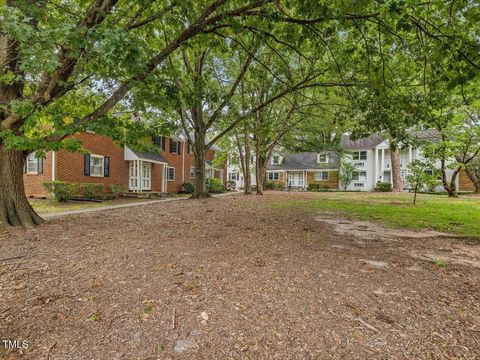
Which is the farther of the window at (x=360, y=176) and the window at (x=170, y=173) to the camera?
the window at (x=360, y=176)

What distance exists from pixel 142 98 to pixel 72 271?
393cm

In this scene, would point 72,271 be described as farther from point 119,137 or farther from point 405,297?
point 405,297

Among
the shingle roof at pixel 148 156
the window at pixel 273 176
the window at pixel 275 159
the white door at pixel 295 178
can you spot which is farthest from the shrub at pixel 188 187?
the window at pixel 273 176

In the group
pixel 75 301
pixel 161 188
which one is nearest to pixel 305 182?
pixel 161 188

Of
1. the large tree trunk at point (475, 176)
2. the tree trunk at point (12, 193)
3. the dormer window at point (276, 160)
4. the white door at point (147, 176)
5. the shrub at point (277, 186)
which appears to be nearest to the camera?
the tree trunk at point (12, 193)

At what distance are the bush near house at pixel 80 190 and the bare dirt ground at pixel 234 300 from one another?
33.5 feet

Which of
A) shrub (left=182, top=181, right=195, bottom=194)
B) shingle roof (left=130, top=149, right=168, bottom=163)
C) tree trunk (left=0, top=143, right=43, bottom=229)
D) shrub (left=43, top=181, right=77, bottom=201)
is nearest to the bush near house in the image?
shrub (left=43, top=181, right=77, bottom=201)

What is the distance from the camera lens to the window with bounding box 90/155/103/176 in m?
18.1

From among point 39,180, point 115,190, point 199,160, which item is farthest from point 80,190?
point 199,160

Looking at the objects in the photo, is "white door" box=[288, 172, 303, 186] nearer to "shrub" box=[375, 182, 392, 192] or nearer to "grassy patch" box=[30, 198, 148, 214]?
"shrub" box=[375, 182, 392, 192]

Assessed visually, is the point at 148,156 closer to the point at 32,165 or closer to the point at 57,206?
the point at 32,165

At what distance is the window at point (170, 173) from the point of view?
2539 cm

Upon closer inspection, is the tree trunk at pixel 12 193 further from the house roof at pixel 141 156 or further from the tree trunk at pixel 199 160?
the house roof at pixel 141 156

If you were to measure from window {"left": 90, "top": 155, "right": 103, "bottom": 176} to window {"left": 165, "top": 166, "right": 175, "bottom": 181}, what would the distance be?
6989 mm
